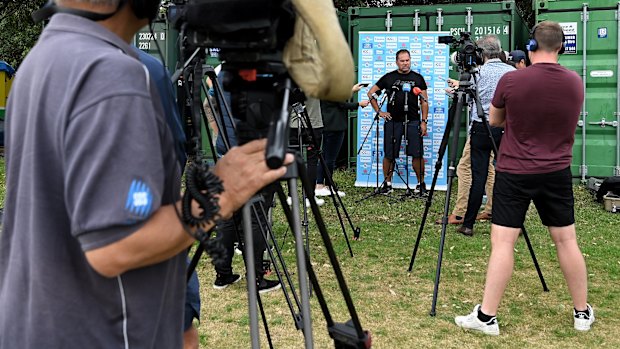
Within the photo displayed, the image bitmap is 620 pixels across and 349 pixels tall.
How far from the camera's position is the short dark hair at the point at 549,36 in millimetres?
3980

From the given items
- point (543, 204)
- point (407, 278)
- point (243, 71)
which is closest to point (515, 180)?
point (543, 204)

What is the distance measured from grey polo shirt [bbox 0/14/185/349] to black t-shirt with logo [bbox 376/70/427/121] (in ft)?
26.5

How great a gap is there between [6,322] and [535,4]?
380 inches

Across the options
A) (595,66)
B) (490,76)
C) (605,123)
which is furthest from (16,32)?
(490,76)

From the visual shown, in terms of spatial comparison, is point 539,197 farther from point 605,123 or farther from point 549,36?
point 605,123

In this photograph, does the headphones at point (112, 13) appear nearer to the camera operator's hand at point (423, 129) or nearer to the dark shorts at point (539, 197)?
the dark shorts at point (539, 197)

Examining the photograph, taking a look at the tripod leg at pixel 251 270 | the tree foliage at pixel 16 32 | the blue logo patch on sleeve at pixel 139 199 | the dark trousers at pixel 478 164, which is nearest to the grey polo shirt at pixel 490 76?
the dark trousers at pixel 478 164

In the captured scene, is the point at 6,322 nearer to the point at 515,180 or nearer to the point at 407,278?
the point at 515,180

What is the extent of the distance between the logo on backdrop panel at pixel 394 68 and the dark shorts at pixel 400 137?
495 mm

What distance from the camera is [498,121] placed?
14.0 ft

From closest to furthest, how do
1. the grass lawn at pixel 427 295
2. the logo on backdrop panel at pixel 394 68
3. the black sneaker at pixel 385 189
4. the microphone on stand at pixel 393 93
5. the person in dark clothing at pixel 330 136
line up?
1. the grass lawn at pixel 427 295
2. the person in dark clothing at pixel 330 136
3. the microphone on stand at pixel 393 93
4. the black sneaker at pixel 385 189
5. the logo on backdrop panel at pixel 394 68

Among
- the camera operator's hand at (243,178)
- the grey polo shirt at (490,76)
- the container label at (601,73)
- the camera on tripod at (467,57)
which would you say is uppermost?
the camera on tripod at (467,57)

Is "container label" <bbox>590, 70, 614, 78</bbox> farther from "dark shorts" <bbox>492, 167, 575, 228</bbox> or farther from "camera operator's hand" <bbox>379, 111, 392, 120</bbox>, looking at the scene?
"dark shorts" <bbox>492, 167, 575, 228</bbox>

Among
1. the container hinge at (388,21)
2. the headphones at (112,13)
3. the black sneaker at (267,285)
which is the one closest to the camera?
the headphones at (112,13)
